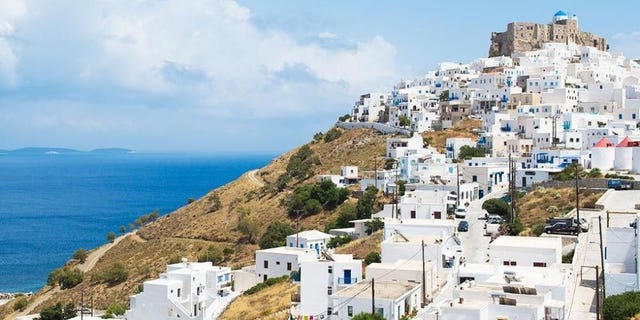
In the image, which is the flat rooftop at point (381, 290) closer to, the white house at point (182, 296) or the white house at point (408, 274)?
the white house at point (408, 274)

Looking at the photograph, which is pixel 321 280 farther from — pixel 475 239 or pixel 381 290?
pixel 475 239

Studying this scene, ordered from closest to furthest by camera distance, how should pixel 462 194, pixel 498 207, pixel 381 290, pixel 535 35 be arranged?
pixel 381 290 < pixel 498 207 < pixel 462 194 < pixel 535 35

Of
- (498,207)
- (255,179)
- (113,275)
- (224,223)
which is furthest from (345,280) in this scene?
(255,179)

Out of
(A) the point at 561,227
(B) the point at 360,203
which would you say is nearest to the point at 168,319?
(A) the point at 561,227

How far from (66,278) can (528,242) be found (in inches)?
1387

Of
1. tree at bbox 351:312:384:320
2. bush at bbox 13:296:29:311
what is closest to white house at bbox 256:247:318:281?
tree at bbox 351:312:384:320

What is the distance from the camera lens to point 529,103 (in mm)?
66625

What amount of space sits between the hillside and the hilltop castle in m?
22.4

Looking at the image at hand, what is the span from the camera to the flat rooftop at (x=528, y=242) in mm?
26672

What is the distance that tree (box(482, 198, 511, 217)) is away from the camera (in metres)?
39.5

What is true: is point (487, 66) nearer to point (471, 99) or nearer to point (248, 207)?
point (471, 99)

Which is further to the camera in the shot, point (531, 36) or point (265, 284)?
point (531, 36)

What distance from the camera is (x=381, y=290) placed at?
78.9ft

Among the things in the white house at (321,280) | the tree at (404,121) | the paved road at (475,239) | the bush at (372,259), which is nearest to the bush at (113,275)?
the paved road at (475,239)
